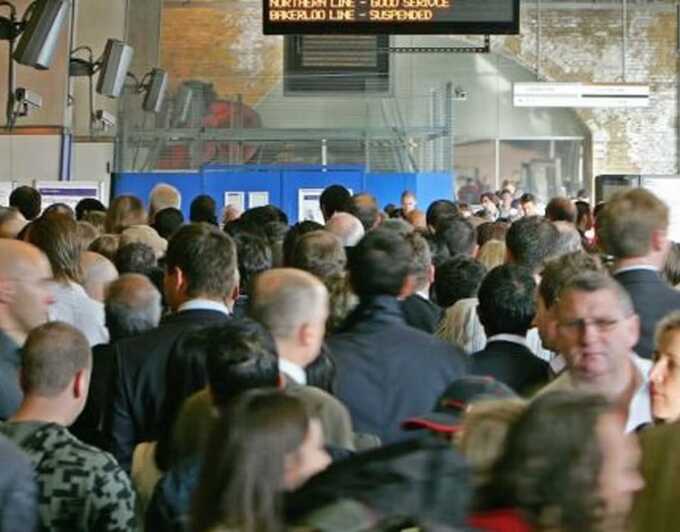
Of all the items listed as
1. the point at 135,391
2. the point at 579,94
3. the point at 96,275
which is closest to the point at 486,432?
the point at 135,391

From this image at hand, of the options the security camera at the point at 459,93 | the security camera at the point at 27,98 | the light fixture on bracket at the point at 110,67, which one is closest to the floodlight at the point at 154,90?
the light fixture on bracket at the point at 110,67

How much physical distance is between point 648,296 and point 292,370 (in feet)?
4.92

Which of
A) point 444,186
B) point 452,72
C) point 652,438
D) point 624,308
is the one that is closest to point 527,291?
point 624,308

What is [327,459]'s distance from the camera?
2836mm

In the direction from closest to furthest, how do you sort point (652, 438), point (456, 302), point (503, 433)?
1. point (503, 433)
2. point (652, 438)
3. point (456, 302)

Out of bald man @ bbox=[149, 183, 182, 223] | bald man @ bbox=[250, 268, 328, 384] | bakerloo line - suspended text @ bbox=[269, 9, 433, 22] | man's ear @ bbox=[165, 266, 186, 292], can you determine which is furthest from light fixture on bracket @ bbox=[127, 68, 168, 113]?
bald man @ bbox=[250, 268, 328, 384]

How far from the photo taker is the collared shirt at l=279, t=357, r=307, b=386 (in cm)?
433

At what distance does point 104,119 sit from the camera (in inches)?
797

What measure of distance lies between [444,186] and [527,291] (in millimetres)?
Result: 14540

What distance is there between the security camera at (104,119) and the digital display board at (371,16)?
25.9ft

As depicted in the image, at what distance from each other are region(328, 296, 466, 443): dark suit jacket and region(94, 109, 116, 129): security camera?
15.4 meters

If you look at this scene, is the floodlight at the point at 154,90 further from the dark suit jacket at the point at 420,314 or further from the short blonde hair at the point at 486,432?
the short blonde hair at the point at 486,432

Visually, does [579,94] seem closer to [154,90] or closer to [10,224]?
[154,90]

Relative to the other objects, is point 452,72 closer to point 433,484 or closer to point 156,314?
point 156,314
